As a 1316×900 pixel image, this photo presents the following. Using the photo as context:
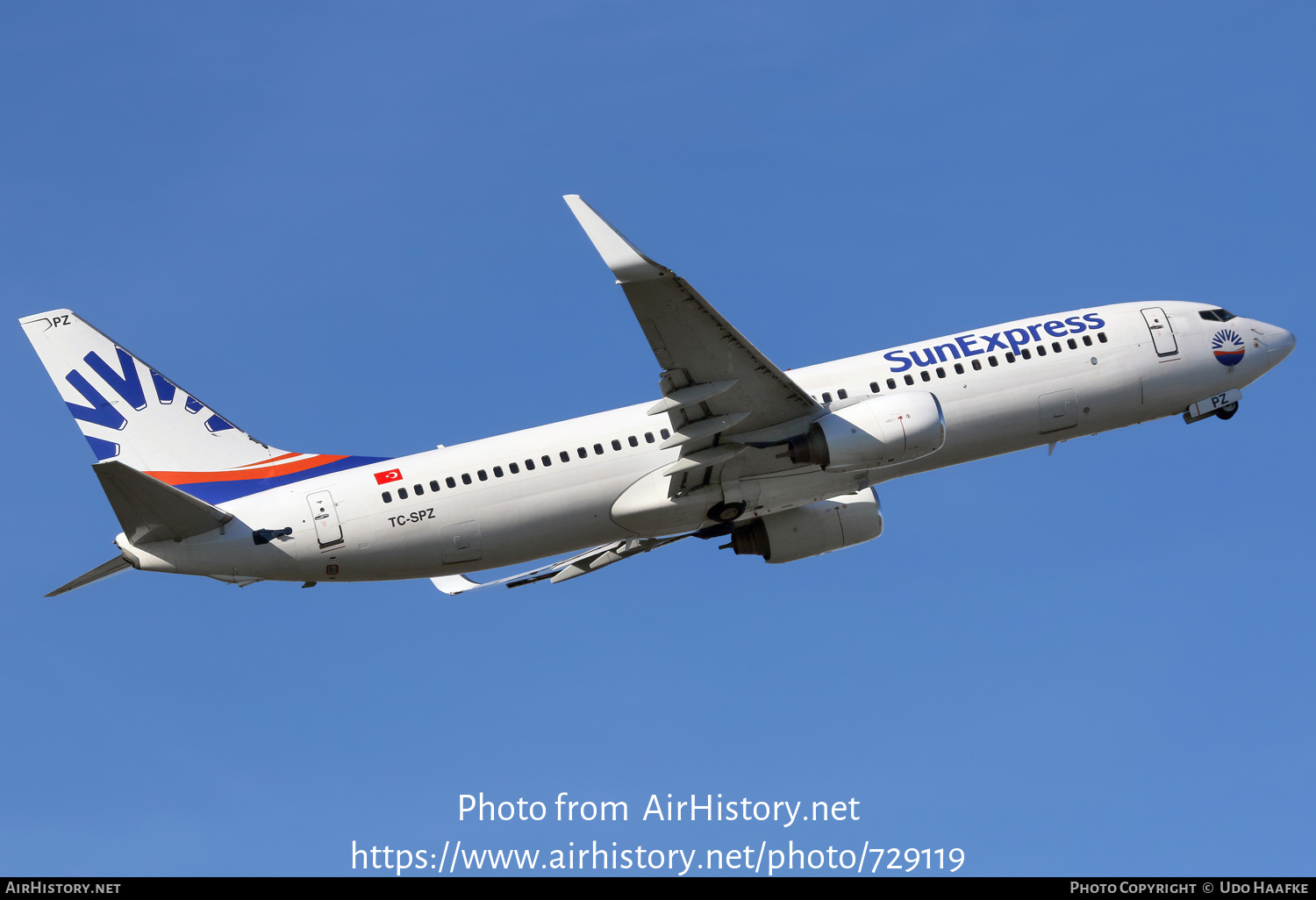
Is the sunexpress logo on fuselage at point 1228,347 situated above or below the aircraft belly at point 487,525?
above

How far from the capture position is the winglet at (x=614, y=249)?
28516 mm

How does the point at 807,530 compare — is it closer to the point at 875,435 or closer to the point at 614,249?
the point at 875,435

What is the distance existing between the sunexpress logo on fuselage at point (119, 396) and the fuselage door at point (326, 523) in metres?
4.84

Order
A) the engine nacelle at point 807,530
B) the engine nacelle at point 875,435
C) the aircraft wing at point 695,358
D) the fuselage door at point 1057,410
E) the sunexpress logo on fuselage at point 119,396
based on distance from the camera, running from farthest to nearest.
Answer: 1. the engine nacelle at point 807,530
2. the fuselage door at point 1057,410
3. the sunexpress logo on fuselage at point 119,396
4. the engine nacelle at point 875,435
5. the aircraft wing at point 695,358

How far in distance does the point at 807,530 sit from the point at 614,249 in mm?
13399

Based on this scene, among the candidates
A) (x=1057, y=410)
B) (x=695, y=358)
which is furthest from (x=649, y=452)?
(x=1057, y=410)

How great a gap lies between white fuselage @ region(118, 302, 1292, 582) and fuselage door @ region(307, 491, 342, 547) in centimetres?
4

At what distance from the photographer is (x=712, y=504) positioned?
36.4 m

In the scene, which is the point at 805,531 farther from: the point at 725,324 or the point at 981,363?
the point at 725,324

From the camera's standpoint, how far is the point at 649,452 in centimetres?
3600

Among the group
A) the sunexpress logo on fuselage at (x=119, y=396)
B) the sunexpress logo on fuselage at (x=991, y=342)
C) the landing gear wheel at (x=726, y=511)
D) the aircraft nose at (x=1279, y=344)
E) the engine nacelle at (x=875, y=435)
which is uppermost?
the aircraft nose at (x=1279, y=344)

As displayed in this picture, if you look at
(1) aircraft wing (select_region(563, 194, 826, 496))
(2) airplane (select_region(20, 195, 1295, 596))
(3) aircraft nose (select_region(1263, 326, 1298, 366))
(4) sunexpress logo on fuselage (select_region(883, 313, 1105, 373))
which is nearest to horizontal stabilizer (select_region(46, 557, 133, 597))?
(2) airplane (select_region(20, 195, 1295, 596))

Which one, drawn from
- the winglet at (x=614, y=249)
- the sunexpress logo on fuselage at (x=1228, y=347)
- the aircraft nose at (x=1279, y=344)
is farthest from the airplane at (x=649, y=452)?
the aircraft nose at (x=1279, y=344)

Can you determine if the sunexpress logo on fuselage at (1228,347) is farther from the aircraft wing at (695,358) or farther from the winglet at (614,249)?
the winglet at (614,249)
